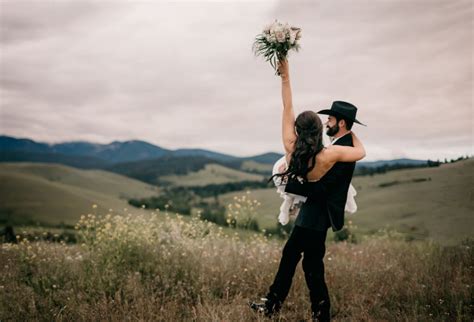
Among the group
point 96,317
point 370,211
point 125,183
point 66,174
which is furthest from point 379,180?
point 66,174

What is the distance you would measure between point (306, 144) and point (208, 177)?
17047 centimetres

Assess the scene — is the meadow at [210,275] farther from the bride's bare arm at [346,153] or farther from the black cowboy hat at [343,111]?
the black cowboy hat at [343,111]

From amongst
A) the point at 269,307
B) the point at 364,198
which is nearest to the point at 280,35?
the point at 269,307

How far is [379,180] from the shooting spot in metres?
54.3

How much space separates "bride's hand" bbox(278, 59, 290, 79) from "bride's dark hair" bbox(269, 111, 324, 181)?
530 mm

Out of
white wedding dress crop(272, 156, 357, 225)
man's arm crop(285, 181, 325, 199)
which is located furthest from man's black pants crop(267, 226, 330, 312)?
man's arm crop(285, 181, 325, 199)

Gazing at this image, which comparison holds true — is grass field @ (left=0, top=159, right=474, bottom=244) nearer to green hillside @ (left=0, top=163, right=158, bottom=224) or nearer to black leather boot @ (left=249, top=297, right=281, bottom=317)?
green hillside @ (left=0, top=163, right=158, bottom=224)

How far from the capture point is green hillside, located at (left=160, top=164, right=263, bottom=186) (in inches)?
6491

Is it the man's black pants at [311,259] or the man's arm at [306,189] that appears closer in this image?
the man's arm at [306,189]

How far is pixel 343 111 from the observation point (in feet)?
13.3

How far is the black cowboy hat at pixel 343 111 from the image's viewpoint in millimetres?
4031

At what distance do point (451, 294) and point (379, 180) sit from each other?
52974 millimetres

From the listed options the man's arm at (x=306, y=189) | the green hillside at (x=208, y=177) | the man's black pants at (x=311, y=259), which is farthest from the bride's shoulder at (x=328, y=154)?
the green hillside at (x=208, y=177)

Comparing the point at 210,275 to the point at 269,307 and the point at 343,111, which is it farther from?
the point at 343,111
